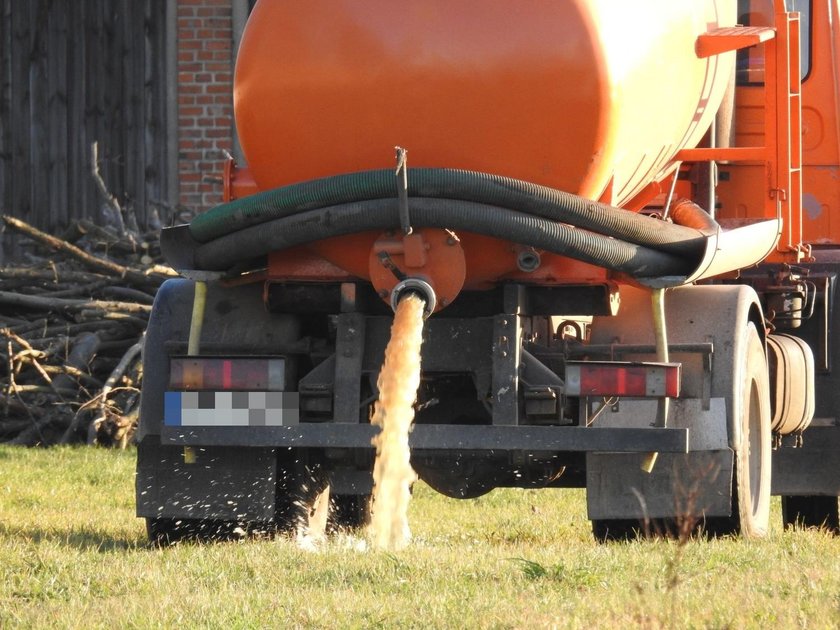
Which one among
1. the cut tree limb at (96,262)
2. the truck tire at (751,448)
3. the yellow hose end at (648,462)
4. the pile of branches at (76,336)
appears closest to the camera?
the yellow hose end at (648,462)

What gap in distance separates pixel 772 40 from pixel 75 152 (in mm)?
8562

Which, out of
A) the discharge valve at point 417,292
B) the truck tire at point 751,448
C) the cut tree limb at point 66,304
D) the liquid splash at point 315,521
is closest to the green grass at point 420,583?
the truck tire at point 751,448

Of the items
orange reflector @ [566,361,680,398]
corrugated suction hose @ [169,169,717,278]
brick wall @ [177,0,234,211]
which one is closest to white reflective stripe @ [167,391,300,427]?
corrugated suction hose @ [169,169,717,278]

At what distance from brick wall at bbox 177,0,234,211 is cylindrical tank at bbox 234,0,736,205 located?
799cm

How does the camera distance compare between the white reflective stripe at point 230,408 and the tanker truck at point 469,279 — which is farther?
the white reflective stripe at point 230,408

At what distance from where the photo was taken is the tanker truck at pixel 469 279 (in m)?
5.58

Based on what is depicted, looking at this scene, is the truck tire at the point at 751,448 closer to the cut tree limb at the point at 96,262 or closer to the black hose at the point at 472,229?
the black hose at the point at 472,229

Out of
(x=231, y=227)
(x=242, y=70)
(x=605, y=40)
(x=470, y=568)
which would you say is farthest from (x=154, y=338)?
(x=605, y=40)

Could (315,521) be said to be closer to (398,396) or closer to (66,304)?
(398,396)

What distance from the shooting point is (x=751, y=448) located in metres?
6.73

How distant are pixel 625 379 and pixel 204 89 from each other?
8846mm

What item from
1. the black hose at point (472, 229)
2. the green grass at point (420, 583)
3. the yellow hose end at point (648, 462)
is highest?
the black hose at point (472, 229)

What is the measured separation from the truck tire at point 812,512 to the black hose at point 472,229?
2.90 meters

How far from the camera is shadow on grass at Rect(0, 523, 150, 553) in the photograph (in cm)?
635
